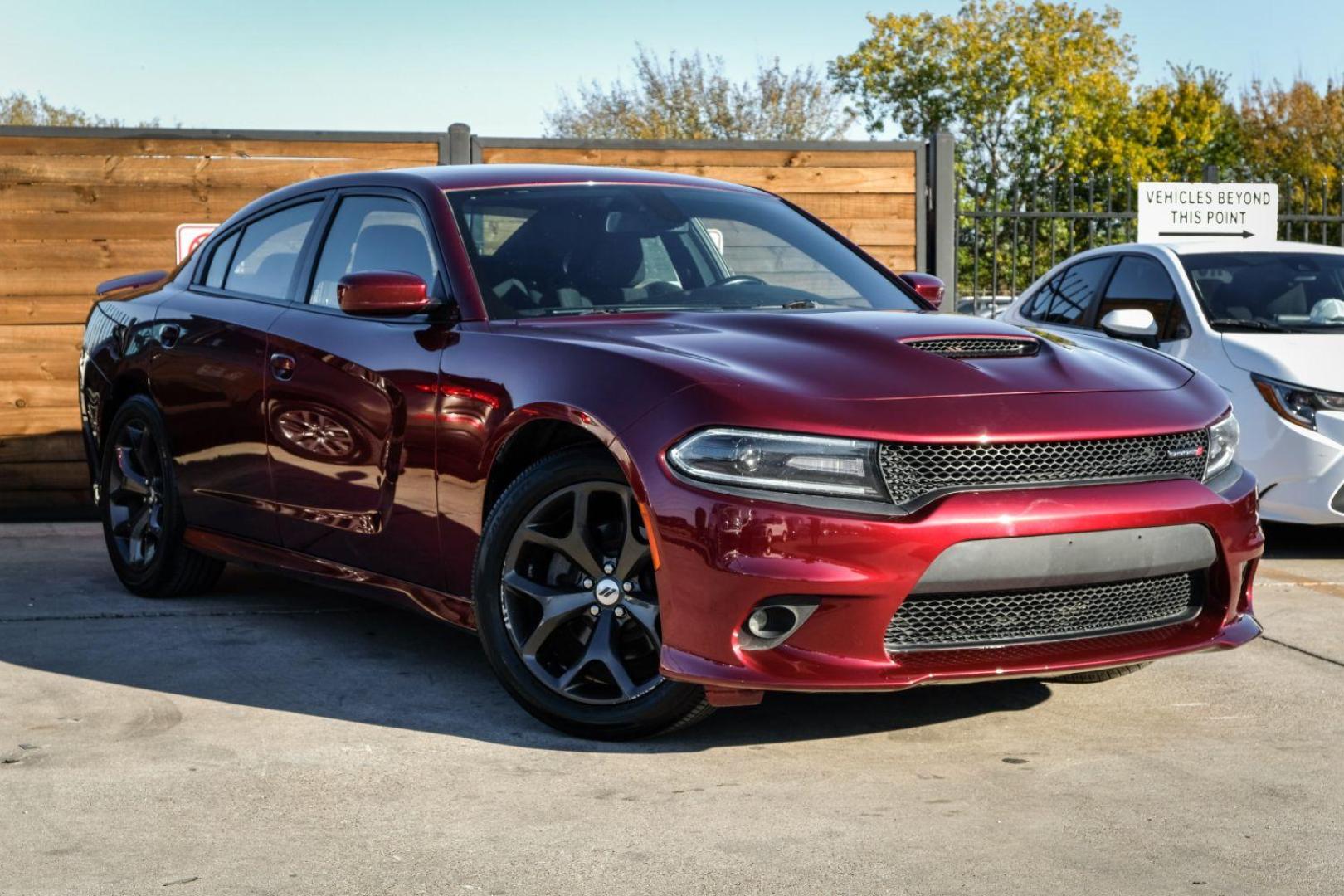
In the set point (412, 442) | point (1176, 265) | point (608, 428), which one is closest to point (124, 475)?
point (412, 442)

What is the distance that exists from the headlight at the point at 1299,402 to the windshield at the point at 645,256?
2882 millimetres

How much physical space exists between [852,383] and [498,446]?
1.03 metres

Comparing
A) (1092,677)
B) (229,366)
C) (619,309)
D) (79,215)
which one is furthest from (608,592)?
(79,215)

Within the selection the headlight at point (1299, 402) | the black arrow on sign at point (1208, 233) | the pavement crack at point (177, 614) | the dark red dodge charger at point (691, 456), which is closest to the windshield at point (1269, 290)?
the headlight at point (1299, 402)

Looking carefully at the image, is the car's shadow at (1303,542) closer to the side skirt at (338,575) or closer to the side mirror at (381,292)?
the side skirt at (338,575)

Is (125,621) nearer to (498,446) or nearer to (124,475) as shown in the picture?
(124,475)

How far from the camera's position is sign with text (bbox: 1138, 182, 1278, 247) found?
12.4 m

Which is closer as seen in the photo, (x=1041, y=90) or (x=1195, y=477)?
(x=1195, y=477)

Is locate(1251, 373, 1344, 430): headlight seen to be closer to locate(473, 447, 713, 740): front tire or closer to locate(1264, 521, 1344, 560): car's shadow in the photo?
locate(1264, 521, 1344, 560): car's shadow

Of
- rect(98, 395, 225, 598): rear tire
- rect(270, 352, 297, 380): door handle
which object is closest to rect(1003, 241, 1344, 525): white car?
rect(270, 352, 297, 380): door handle

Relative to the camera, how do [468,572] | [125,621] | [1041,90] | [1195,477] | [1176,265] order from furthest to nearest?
1. [1041,90]
2. [1176,265]
3. [125,621]
4. [468,572]
5. [1195,477]

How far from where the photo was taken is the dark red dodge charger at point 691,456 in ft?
13.3

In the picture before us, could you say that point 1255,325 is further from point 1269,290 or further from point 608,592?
point 608,592

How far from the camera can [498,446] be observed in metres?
4.68
